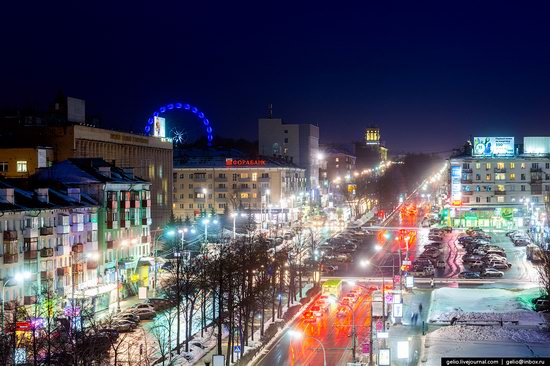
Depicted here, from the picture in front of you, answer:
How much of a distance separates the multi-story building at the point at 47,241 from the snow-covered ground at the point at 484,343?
60.6 feet

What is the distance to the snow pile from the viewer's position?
4234 cm

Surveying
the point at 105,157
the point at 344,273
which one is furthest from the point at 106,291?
the point at 105,157

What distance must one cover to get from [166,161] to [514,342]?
2651 inches

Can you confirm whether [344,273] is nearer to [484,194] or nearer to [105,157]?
[105,157]

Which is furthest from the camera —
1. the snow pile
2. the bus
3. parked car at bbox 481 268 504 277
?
parked car at bbox 481 268 504 277

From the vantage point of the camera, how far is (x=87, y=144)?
80.0 m

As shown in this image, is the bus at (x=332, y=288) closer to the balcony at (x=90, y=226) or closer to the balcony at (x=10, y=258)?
the balcony at (x=90, y=226)

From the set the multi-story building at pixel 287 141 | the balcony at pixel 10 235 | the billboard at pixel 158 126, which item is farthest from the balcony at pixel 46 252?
the multi-story building at pixel 287 141

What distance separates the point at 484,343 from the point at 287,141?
380 feet

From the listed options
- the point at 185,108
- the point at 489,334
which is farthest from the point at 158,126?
the point at 489,334

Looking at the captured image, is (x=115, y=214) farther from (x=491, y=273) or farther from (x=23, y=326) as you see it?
(x=491, y=273)

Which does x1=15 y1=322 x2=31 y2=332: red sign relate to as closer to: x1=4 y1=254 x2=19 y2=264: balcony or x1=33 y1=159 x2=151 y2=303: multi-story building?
x1=4 y1=254 x2=19 y2=264: balcony

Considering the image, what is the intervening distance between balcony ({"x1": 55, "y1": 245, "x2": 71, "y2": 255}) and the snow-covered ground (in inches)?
906

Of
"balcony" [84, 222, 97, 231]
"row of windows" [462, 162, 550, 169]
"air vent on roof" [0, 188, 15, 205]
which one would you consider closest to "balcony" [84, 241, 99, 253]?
"balcony" [84, 222, 97, 231]
